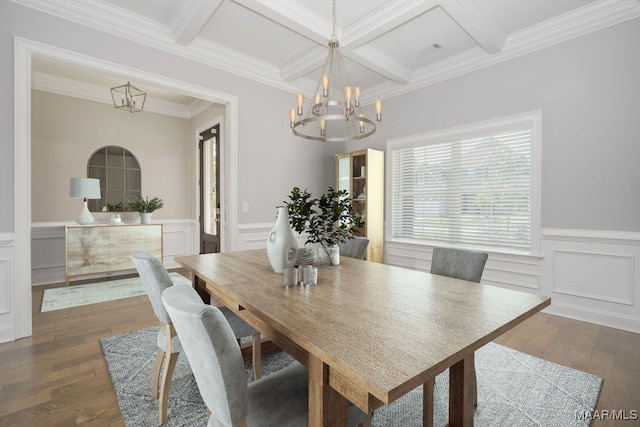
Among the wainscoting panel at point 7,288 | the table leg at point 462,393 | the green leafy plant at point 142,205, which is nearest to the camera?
the table leg at point 462,393

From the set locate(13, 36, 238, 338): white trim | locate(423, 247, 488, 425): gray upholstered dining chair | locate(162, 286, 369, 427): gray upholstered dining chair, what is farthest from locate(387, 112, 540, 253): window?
locate(13, 36, 238, 338): white trim

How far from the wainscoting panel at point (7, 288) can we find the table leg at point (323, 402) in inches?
121

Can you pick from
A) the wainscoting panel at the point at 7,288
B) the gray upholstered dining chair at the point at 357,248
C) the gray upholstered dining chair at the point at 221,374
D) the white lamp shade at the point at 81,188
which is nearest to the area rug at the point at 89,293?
the wainscoting panel at the point at 7,288

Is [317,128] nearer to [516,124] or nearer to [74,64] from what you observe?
[516,124]

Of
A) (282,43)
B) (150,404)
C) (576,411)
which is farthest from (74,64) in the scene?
(576,411)

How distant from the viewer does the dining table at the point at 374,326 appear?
865 millimetres

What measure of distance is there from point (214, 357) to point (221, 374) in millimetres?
58

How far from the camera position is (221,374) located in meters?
0.93

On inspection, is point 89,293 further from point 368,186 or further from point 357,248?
point 368,186

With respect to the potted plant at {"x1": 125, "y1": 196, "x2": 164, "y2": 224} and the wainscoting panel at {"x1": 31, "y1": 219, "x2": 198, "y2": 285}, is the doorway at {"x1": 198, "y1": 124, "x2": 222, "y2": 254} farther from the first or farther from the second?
the wainscoting panel at {"x1": 31, "y1": 219, "x2": 198, "y2": 285}

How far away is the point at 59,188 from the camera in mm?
4672

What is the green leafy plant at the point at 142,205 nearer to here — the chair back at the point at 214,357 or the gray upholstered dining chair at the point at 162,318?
the gray upholstered dining chair at the point at 162,318

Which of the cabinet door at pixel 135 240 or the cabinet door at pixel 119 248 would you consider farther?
the cabinet door at pixel 135 240

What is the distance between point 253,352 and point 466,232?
2.98 m
